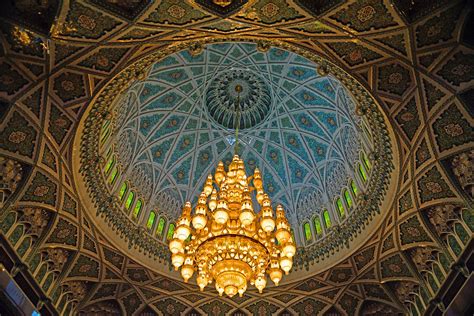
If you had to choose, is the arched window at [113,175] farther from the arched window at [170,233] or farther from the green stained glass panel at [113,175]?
the arched window at [170,233]

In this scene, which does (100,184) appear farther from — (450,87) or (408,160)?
(450,87)

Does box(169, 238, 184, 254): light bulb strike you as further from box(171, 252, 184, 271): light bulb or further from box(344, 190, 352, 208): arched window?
box(344, 190, 352, 208): arched window

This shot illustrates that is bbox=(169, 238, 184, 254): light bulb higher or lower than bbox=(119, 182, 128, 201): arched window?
lower

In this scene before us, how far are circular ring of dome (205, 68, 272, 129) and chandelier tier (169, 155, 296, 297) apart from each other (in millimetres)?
7330

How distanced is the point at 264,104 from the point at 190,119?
124 inches

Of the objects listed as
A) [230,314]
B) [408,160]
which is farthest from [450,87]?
[230,314]

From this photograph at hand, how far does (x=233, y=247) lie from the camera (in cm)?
1013

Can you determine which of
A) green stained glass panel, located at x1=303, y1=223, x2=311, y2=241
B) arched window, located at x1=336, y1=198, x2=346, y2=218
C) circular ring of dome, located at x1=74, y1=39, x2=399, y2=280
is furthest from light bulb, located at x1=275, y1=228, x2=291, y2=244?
green stained glass panel, located at x1=303, y1=223, x2=311, y2=241

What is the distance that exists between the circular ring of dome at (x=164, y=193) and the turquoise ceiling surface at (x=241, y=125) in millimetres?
356

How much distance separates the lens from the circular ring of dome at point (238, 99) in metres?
17.4

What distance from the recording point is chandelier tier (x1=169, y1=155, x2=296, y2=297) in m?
10.0

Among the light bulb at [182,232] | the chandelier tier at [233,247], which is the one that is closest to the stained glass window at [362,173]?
the chandelier tier at [233,247]

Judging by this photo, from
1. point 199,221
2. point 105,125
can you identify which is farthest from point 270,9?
point 105,125

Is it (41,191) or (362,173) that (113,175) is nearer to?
(41,191)
